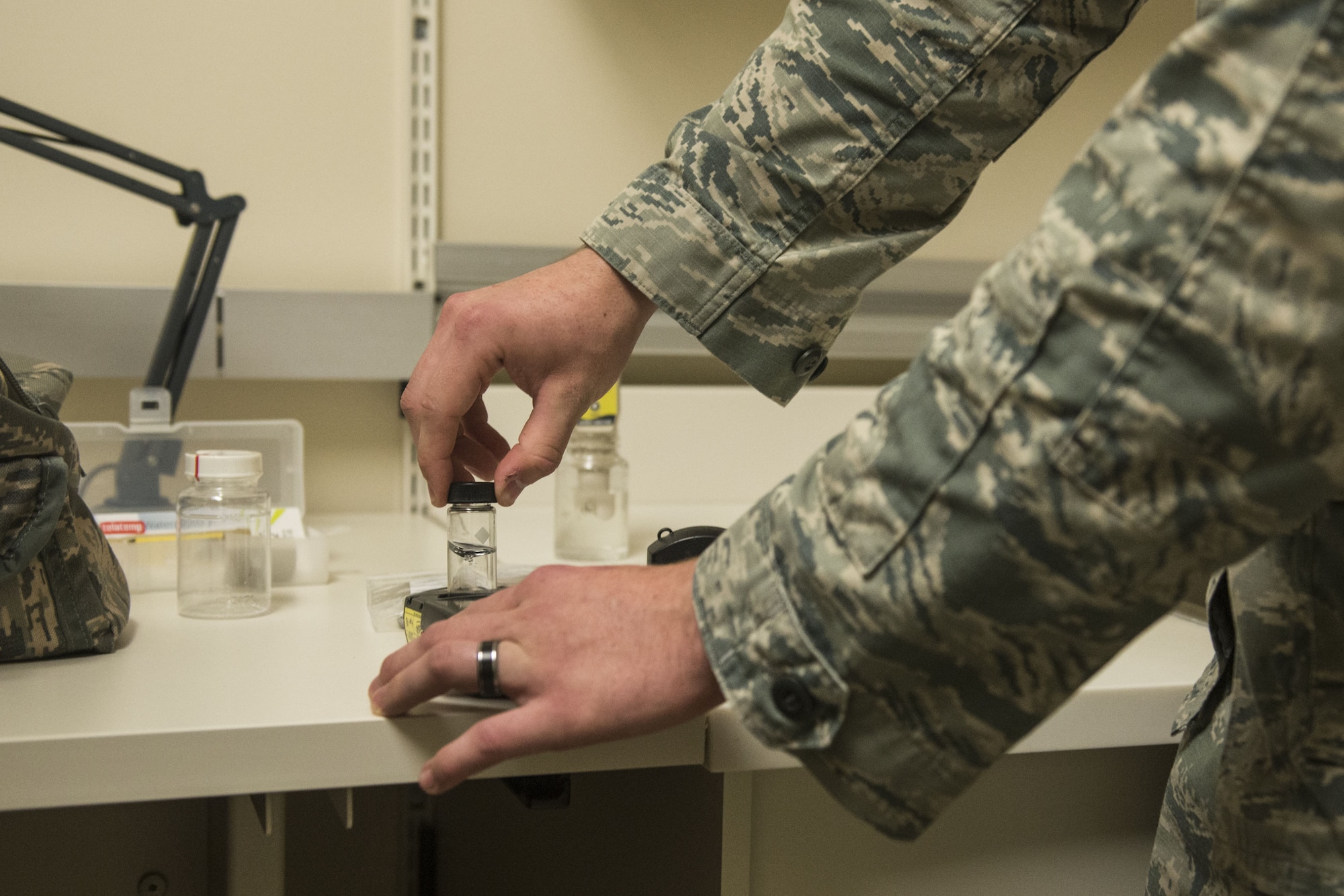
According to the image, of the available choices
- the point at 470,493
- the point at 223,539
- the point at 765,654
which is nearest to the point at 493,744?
the point at 765,654

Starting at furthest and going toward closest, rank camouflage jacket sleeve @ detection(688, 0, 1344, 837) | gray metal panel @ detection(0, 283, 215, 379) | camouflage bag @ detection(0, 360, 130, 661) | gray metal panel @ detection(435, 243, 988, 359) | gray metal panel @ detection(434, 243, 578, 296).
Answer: gray metal panel @ detection(435, 243, 988, 359) → gray metal panel @ detection(434, 243, 578, 296) → gray metal panel @ detection(0, 283, 215, 379) → camouflage bag @ detection(0, 360, 130, 661) → camouflage jacket sleeve @ detection(688, 0, 1344, 837)

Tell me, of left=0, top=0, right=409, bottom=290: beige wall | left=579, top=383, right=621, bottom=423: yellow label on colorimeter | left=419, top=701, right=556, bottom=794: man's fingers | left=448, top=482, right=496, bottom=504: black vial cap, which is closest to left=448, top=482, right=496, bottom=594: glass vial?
left=448, top=482, right=496, bottom=504: black vial cap

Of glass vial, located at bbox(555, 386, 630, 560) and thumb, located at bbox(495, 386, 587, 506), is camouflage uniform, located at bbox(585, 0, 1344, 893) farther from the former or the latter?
glass vial, located at bbox(555, 386, 630, 560)

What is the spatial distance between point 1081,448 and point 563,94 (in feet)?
4.33

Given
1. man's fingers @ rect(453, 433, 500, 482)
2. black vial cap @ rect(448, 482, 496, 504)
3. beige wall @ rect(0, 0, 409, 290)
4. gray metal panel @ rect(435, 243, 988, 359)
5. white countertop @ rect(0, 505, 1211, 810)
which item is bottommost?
white countertop @ rect(0, 505, 1211, 810)

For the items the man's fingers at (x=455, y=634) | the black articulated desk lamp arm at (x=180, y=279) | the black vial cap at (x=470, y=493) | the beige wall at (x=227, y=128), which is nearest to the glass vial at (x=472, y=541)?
the black vial cap at (x=470, y=493)

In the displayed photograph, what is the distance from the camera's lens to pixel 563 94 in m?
1.59

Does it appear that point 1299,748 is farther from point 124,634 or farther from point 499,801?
point 499,801

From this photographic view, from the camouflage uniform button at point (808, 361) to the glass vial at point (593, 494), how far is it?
40 cm

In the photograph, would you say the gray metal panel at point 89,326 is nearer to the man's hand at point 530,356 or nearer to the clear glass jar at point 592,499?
the clear glass jar at point 592,499

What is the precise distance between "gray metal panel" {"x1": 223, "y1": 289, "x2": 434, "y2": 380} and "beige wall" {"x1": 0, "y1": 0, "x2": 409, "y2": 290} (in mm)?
104

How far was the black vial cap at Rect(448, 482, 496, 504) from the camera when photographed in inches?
30.2

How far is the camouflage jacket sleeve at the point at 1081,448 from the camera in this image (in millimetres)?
393

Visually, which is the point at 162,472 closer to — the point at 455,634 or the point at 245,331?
the point at 245,331
